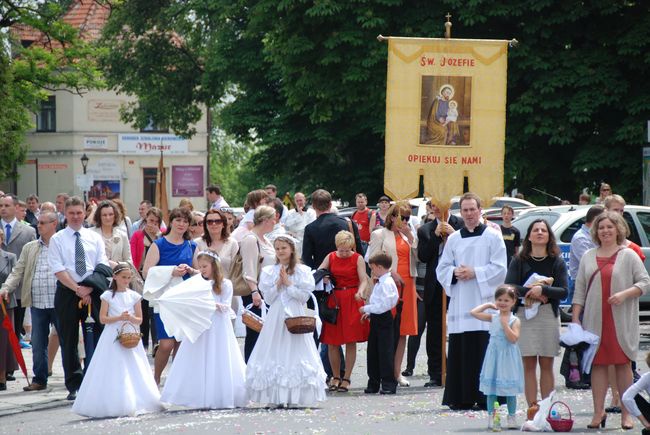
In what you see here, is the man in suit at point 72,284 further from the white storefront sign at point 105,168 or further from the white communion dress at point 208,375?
the white storefront sign at point 105,168

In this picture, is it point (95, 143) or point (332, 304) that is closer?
point (332, 304)

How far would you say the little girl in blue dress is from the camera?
10.9 meters

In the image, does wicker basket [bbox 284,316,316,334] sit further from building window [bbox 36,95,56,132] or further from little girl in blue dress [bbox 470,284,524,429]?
building window [bbox 36,95,56,132]

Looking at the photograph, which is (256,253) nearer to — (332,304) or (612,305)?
(332,304)

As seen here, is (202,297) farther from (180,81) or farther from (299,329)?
(180,81)

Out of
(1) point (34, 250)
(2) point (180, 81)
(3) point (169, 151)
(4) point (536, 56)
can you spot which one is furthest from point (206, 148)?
(1) point (34, 250)

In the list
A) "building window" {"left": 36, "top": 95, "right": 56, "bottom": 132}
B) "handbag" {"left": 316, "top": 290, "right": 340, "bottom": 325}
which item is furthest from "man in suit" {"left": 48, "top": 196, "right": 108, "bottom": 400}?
"building window" {"left": 36, "top": 95, "right": 56, "bottom": 132}

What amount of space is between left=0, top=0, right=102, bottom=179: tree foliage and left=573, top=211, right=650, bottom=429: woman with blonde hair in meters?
24.6

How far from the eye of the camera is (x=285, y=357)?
486 inches

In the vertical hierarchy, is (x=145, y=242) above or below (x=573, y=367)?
above

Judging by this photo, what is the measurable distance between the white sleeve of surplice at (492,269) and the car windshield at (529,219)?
729 cm

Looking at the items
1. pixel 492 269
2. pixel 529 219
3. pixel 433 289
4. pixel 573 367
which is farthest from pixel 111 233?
pixel 529 219

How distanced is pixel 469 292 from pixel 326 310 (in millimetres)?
2018

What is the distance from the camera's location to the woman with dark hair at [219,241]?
45.5 ft
